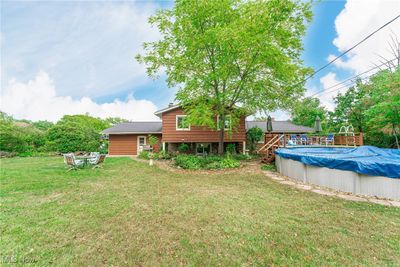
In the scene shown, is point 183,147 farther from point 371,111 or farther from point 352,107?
point 352,107

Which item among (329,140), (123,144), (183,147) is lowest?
(183,147)

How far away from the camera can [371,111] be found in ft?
37.7

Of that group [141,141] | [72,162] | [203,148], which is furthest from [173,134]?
[72,162]

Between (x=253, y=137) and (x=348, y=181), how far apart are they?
11341mm

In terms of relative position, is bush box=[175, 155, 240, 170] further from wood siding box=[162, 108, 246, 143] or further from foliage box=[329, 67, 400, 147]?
foliage box=[329, 67, 400, 147]

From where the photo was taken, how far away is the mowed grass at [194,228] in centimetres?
251

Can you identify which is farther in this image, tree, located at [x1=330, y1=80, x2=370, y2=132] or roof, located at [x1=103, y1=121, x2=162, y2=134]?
roof, located at [x1=103, y1=121, x2=162, y2=134]

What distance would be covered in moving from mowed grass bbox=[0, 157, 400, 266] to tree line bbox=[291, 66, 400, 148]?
10.6 metres

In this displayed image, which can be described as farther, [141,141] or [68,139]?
[141,141]

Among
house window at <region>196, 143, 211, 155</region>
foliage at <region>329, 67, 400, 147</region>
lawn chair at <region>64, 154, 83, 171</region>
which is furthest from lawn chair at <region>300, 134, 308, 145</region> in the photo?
lawn chair at <region>64, 154, 83, 171</region>

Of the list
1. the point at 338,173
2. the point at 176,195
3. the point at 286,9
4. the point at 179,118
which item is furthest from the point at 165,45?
the point at 338,173

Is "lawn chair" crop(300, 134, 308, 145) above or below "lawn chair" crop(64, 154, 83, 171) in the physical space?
above

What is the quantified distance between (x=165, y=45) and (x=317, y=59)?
12067mm

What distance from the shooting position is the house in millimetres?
15258
